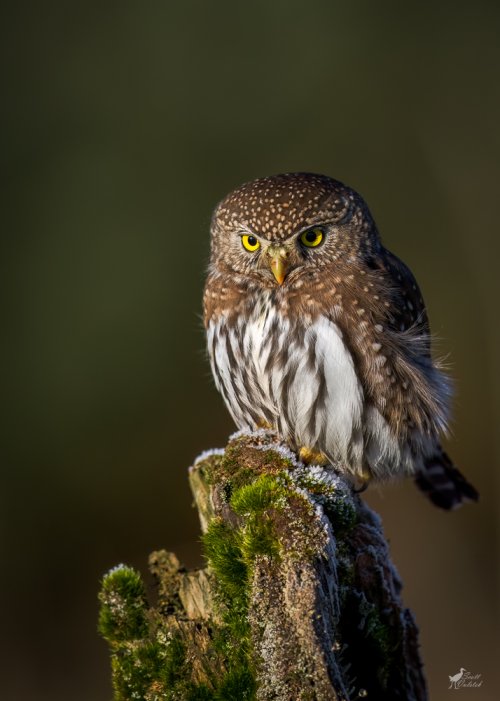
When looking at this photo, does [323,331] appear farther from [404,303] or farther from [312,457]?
[312,457]

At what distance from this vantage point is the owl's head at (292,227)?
4.02 m

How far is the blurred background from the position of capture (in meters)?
8.30

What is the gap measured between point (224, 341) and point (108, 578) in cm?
157

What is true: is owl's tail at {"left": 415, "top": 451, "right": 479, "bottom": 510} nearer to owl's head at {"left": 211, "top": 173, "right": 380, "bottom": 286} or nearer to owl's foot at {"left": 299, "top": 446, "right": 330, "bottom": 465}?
owl's foot at {"left": 299, "top": 446, "right": 330, "bottom": 465}

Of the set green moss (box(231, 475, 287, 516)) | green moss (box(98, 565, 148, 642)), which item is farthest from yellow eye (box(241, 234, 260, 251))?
green moss (box(98, 565, 148, 642))

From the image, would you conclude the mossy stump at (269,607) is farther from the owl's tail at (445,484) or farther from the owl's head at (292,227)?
the owl's tail at (445,484)

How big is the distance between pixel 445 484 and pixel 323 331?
165 cm

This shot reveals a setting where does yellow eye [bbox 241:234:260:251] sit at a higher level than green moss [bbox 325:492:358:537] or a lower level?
higher

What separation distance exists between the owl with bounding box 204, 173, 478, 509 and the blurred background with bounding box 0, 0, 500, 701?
381 centimetres

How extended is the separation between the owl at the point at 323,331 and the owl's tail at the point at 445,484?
729 millimetres

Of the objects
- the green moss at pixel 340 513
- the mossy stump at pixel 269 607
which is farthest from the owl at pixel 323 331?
the green moss at pixel 340 513

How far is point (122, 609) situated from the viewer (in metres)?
3.04

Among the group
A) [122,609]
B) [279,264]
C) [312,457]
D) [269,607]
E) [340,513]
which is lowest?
[269,607]

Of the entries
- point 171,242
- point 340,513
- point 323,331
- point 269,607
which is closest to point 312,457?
point 323,331
